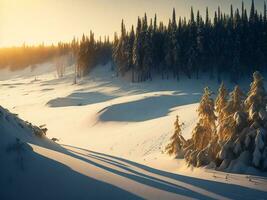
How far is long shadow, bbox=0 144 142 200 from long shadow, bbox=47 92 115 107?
179 ft

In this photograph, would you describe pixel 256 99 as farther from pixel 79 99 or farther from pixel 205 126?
pixel 79 99

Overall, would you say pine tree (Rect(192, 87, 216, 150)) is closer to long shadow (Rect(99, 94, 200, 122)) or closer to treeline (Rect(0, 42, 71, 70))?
long shadow (Rect(99, 94, 200, 122))

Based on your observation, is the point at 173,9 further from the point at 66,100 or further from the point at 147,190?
the point at 147,190

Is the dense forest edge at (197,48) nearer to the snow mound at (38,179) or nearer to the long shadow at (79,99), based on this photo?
the long shadow at (79,99)

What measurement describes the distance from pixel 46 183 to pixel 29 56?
170 m

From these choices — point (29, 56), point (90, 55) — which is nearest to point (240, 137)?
point (90, 55)

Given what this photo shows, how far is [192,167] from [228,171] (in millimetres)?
2525

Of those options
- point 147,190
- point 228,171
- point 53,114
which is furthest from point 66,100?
point 147,190

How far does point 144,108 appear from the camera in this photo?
48250mm

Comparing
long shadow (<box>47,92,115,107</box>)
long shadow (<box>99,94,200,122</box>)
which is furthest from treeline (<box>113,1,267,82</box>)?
long shadow (<box>99,94,200,122</box>)

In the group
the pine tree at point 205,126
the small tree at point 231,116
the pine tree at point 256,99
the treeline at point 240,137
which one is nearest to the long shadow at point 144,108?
the pine tree at point 205,126

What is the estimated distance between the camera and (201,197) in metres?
11.7

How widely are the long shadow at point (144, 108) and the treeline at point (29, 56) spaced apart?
115 metres

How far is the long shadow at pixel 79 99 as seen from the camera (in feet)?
217
